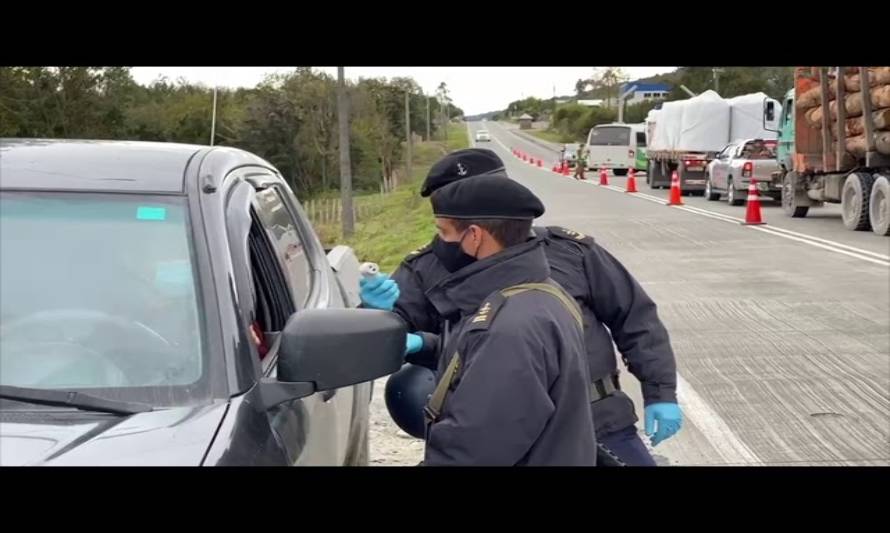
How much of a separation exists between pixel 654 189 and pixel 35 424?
116ft

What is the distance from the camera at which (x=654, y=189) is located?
3631cm

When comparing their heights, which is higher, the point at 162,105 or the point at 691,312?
the point at 162,105

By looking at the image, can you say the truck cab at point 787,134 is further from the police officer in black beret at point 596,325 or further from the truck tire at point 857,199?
the police officer in black beret at point 596,325

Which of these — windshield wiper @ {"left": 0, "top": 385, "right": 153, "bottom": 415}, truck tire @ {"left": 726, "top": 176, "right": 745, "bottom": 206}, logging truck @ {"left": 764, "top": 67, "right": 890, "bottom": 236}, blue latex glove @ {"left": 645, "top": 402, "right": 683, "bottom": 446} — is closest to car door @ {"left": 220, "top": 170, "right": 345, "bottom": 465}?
windshield wiper @ {"left": 0, "top": 385, "right": 153, "bottom": 415}

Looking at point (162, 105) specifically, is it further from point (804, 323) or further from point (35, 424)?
point (35, 424)

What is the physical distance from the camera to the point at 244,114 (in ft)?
84.8

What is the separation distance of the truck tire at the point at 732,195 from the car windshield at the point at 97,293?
81.3 feet

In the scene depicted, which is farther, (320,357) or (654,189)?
(654,189)

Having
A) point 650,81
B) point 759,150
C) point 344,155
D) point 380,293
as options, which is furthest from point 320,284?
point 650,81

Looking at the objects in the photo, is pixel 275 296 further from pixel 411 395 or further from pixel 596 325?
pixel 596 325
